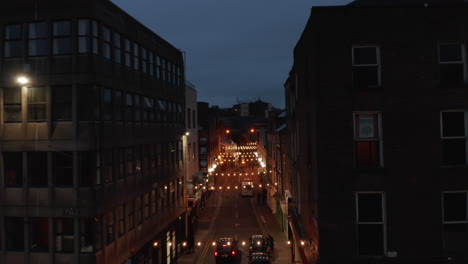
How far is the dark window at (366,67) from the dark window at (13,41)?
15.6m

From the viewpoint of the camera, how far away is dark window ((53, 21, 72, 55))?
63.3 ft

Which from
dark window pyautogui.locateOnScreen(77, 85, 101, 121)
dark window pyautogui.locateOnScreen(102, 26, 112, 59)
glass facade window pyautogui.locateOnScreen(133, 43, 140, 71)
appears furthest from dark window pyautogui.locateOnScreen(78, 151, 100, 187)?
glass facade window pyautogui.locateOnScreen(133, 43, 140, 71)

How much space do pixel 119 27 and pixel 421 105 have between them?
1634 centimetres

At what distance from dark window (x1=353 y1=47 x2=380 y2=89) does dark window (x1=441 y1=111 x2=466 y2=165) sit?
2.84m

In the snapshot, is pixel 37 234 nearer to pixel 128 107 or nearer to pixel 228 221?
pixel 128 107

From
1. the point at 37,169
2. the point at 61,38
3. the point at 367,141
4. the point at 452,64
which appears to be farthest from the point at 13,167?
the point at 452,64

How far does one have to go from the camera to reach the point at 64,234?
19.5 m

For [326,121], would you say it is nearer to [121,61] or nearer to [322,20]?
[322,20]

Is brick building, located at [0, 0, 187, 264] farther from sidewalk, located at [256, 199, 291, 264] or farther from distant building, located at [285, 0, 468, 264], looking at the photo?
sidewalk, located at [256, 199, 291, 264]

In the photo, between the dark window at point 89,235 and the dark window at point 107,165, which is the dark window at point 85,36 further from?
the dark window at point 89,235

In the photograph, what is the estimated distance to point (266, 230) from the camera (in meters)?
41.8

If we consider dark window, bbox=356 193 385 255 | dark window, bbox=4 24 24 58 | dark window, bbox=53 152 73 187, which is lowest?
dark window, bbox=356 193 385 255

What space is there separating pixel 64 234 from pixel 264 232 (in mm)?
24855

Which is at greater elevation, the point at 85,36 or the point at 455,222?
the point at 85,36
